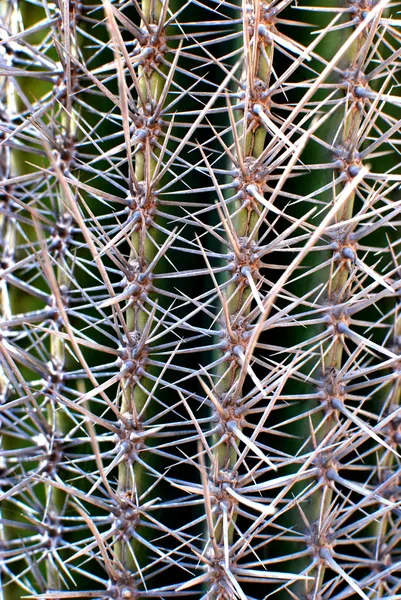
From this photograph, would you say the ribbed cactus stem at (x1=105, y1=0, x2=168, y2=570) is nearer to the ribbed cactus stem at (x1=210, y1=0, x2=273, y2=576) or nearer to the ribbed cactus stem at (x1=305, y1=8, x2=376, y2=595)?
the ribbed cactus stem at (x1=210, y1=0, x2=273, y2=576)

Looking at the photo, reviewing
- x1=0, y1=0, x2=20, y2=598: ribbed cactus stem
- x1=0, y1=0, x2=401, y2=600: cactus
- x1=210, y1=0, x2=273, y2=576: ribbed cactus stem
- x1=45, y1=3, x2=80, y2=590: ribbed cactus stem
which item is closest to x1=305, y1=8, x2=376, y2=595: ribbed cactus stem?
x1=0, y1=0, x2=401, y2=600: cactus

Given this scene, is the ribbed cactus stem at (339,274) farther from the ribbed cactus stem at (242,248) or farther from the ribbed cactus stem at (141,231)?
the ribbed cactus stem at (141,231)

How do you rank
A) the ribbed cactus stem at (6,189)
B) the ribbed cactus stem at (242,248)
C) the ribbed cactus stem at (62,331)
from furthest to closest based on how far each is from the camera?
the ribbed cactus stem at (6,189)
the ribbed cactus stem at (62,331)
the ribbed cactus stem at (242,248)

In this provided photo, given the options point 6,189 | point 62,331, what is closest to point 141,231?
point 62,331

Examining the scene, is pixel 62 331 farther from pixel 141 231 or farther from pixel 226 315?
pixel 226 315

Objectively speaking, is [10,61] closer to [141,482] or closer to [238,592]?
[141,482]

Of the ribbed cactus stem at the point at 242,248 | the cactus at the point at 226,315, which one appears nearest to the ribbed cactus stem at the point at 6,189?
the cactus at the point at 226,315

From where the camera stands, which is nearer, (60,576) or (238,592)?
(238,592)

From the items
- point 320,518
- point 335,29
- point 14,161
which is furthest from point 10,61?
point 320,518
